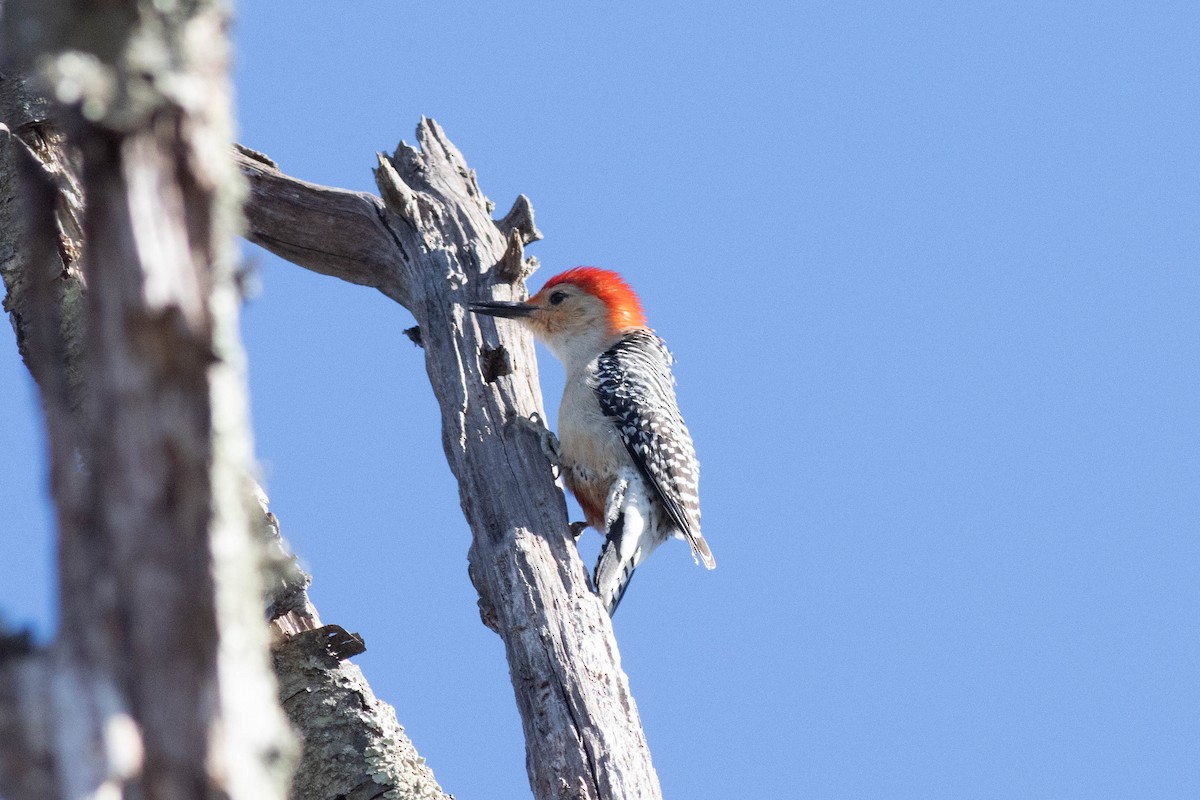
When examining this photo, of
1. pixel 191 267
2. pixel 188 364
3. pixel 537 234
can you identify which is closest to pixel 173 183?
pixel 191 267

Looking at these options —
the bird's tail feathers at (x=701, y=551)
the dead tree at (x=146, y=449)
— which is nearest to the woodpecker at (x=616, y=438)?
the bird's tail feathers at (x=701, y=551)

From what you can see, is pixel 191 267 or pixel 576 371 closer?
pixel 191 267

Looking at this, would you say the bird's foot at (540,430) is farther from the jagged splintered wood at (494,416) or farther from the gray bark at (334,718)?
the gray bark at (334,718)

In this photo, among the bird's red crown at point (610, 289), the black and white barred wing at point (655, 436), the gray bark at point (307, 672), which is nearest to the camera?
the gray bark at point (307, 672)

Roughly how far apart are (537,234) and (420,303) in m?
0.81

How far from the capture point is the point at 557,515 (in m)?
4.81

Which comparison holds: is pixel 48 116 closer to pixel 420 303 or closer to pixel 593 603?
pixel 420 303

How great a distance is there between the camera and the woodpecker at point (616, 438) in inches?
226

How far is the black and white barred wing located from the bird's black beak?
2.59 ft

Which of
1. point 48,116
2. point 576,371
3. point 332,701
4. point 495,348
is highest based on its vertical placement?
point 48,116

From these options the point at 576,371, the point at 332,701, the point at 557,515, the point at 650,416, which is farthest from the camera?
the point at 576,371

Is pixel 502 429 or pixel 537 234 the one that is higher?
pixel 537 234

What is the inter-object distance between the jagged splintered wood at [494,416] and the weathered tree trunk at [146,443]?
8.63ft

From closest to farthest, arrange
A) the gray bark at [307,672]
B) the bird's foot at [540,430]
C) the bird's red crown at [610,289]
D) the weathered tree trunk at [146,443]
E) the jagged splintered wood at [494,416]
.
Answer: the weathered tree trunk at [146,443] < the jagged splintered wood at [494,416] < the gray bark at [307,672] < the bird's foot at [540,430] < the bird's red crown at [610,289]
